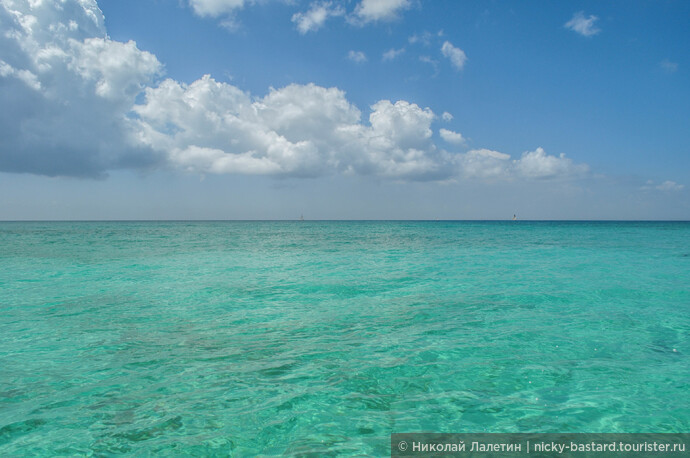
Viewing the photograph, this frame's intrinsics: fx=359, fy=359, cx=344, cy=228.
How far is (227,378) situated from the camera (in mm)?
5723

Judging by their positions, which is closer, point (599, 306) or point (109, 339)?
point (109, 339)

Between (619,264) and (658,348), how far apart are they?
16.5m

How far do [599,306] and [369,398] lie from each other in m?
9.12

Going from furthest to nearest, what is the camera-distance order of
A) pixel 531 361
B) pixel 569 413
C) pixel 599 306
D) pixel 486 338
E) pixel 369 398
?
pixel 599 306
pixel 486 338
pixel 531 361
pixel 369 398
pixel 569 413

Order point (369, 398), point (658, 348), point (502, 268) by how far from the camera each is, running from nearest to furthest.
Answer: point (369, 398), point (658, 348), point (502, 268)

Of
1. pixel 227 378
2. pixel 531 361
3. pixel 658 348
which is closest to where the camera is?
pixel 227 378

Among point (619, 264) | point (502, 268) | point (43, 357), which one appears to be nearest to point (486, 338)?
point (43, 357)

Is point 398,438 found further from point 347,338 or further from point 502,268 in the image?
point 502,268

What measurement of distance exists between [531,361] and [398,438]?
342cm

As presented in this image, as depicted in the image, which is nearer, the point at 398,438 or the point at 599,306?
the point at 398,438

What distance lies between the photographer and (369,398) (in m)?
5.10

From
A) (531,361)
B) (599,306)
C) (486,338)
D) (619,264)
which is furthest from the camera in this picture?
(619,264)

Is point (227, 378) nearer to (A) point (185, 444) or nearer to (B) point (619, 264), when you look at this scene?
(A) point (185, 444)

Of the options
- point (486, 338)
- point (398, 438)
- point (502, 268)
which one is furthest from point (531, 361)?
point (502, 268)
